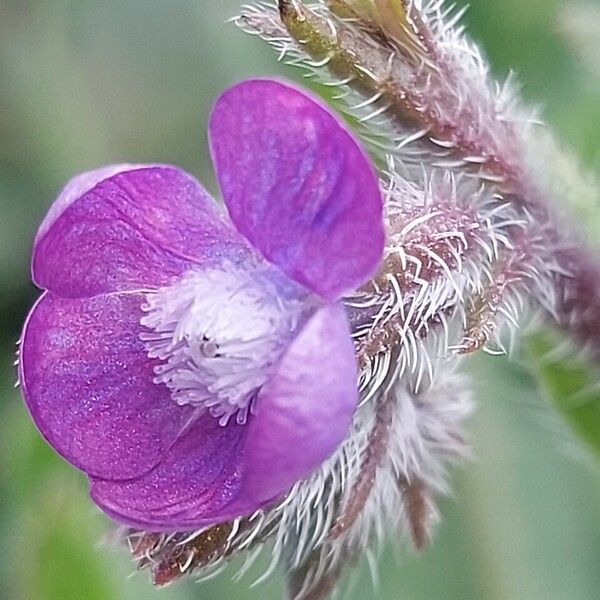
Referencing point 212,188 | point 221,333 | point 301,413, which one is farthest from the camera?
point 212,188

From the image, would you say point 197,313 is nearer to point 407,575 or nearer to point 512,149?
point 512,149

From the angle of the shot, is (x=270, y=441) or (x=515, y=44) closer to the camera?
(x=270, y=441)

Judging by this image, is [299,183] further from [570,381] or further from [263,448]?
[570,381]

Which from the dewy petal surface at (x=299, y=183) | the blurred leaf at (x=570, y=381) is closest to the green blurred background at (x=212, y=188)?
the blurred leaf at (x=570, y=381)

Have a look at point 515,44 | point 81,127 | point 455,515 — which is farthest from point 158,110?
point 455,515

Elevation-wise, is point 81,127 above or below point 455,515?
above

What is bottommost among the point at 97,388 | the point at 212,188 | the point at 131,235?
the point at 212,188

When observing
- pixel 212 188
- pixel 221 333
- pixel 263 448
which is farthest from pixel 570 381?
pixel 212 188
